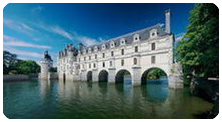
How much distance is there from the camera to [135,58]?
2323cm

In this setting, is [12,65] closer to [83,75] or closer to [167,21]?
[83,75]

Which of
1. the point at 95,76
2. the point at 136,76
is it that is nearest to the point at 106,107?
the point at 136,76

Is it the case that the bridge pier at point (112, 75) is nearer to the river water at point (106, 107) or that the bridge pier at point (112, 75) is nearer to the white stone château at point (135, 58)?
the white stone château at point (135, 58)

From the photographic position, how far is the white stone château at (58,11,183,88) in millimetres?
18891

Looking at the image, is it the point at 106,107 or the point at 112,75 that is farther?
the point at 112,75

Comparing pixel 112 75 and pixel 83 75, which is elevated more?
pixel 112 75

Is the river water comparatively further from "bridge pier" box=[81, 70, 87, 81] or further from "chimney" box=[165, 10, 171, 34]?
"bridge pier" box=[81, 70, 87, 81]

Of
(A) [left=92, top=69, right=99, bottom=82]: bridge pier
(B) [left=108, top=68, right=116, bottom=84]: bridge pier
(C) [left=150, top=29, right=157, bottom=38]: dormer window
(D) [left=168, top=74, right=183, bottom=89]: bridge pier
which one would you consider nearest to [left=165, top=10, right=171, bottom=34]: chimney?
(C) [left=150, top=29, right=157, bottom=38]: dormer window

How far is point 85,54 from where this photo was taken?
38062 millimetres

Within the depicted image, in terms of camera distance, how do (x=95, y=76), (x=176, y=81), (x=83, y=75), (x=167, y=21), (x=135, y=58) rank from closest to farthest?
(x=176, y=81) → (x=167, y=21) → (x=135, y=58) → (x=95, y=76) → (x=83, y=75)

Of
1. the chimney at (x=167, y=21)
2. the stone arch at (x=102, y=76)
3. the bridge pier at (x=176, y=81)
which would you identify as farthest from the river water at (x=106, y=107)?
the stone arch at (x=102, y=76)

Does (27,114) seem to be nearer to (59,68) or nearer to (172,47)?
(172,47)

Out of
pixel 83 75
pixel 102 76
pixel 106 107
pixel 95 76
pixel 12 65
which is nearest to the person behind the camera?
pixel 106 107

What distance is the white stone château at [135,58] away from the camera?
18.9 metres
